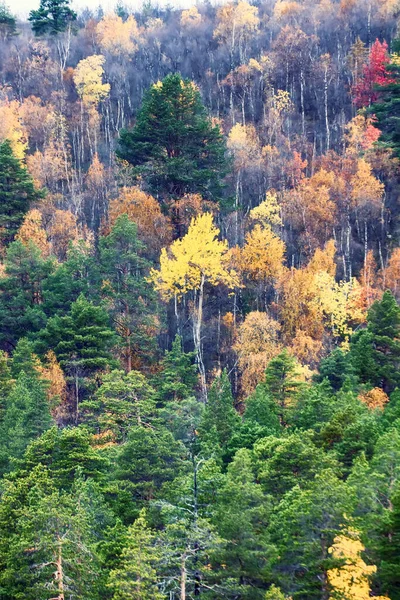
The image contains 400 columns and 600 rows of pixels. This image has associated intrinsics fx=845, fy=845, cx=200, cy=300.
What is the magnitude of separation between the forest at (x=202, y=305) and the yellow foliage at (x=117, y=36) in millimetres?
344

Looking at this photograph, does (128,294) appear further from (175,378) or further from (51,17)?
(51,17)

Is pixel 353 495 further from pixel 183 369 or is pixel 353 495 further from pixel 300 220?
pixel 300 220

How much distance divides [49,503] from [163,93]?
2878cm

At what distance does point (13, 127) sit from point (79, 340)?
25344 millimetres

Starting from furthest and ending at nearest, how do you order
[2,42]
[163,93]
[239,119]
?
[2,42]
[239,119]
[163,93]

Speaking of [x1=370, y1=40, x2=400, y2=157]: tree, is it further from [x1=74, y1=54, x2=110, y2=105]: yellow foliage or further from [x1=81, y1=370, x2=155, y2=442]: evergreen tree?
[x1=74, y1=54, x2=110, y2=105]: yellow foliage

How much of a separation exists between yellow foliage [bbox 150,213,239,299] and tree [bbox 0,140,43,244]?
29.4ft

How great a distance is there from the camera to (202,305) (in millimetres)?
44406

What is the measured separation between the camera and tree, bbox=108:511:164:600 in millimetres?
18531

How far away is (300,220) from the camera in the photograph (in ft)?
158

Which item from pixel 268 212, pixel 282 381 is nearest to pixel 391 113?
pixel 268 212

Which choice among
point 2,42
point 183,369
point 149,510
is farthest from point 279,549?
point 2,42

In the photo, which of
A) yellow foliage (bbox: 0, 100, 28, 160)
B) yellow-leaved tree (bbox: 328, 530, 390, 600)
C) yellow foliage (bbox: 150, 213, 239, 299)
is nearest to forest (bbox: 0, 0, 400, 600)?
yellow-leaved tree (bbox: 328, 530, 390, 600)

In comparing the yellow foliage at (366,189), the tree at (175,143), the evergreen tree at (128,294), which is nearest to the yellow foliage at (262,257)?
the tree at (175,143)
